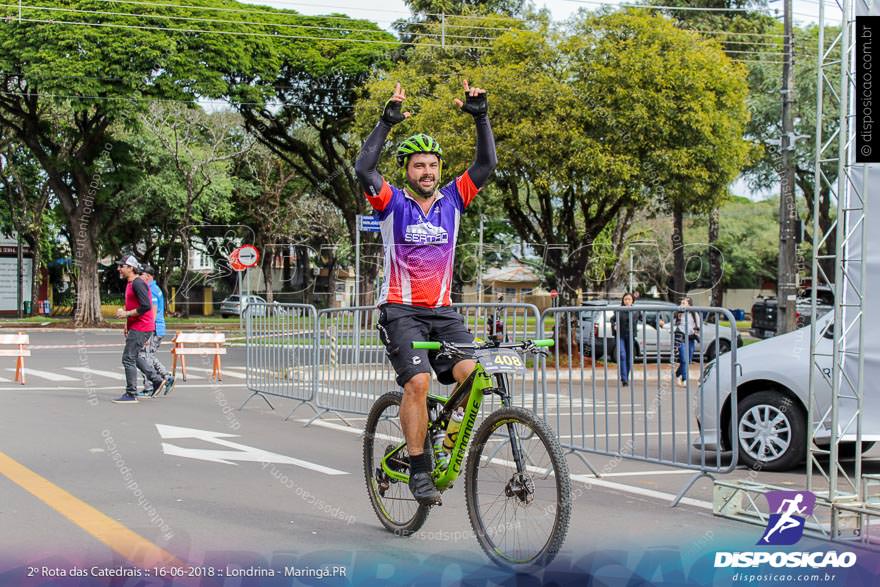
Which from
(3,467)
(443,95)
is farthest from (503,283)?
(3,467)

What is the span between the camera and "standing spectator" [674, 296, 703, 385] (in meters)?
7.49

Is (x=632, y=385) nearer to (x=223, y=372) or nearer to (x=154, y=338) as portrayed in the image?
(x=154, y=338)

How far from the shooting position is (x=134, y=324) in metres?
13.8

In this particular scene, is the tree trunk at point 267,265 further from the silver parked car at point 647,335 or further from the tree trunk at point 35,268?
the silver parked car at point 647,335

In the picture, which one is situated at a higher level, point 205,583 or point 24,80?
point 24,80

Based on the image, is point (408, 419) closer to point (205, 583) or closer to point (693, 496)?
point (205, 583)

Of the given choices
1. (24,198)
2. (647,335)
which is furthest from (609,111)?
(24,198)

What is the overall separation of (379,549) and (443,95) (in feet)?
69.9

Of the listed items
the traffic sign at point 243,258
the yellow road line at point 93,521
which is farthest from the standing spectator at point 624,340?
the traffic sign at point 243,258

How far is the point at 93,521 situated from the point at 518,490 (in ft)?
8.57

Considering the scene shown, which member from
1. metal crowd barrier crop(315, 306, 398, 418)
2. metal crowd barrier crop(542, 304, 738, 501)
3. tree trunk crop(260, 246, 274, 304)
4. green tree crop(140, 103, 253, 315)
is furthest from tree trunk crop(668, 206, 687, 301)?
metal crowd barrier crop(542, 304, 738, 501)

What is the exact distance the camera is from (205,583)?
4.91 m

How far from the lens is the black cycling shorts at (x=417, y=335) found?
5.72 metres

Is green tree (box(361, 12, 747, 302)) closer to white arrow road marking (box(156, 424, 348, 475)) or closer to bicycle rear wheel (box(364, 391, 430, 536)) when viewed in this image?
white arrow road marking (box(156, 424, 348, 475))
